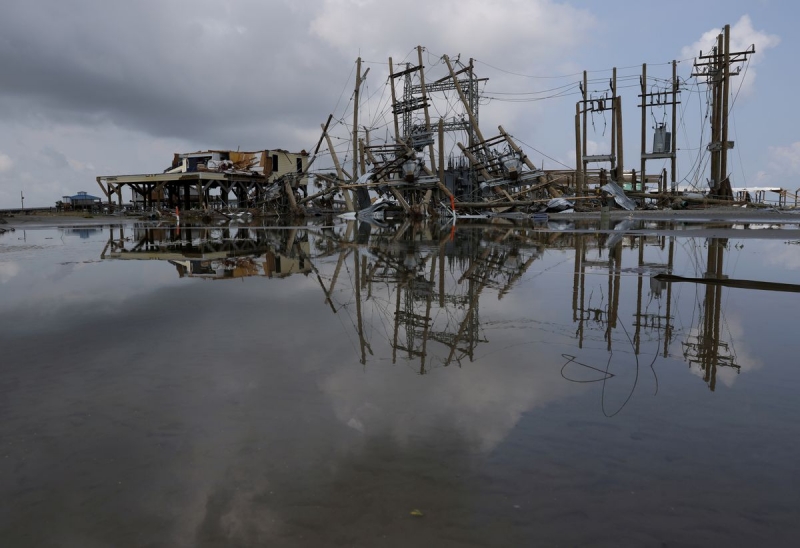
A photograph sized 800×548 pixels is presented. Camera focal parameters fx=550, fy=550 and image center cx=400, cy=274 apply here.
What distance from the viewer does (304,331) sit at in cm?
642

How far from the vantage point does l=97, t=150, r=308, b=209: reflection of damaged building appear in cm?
4771

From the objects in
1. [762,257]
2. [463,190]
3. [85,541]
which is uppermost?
[463,190]

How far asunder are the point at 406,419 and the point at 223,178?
152 ft

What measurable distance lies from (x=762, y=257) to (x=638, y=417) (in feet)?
37.5

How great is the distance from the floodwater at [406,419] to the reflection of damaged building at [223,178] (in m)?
Answer: 40.3

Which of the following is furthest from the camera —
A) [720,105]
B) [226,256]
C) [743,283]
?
[720,105]

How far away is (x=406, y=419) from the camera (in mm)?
3801

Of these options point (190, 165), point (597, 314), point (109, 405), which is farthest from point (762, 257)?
point (190, 165)

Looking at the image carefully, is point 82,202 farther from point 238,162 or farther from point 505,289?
point 505,289

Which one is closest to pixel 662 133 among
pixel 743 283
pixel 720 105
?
pixel 720 105

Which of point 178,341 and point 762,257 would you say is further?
point 762,257

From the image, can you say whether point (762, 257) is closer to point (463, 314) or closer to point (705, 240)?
point (705, 240)

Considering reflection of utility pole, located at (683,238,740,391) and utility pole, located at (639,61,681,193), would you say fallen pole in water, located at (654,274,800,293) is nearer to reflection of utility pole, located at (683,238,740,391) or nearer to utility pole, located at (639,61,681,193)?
reflection of utility pole, located at (683,238,740,391)

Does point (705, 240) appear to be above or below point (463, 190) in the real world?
below
